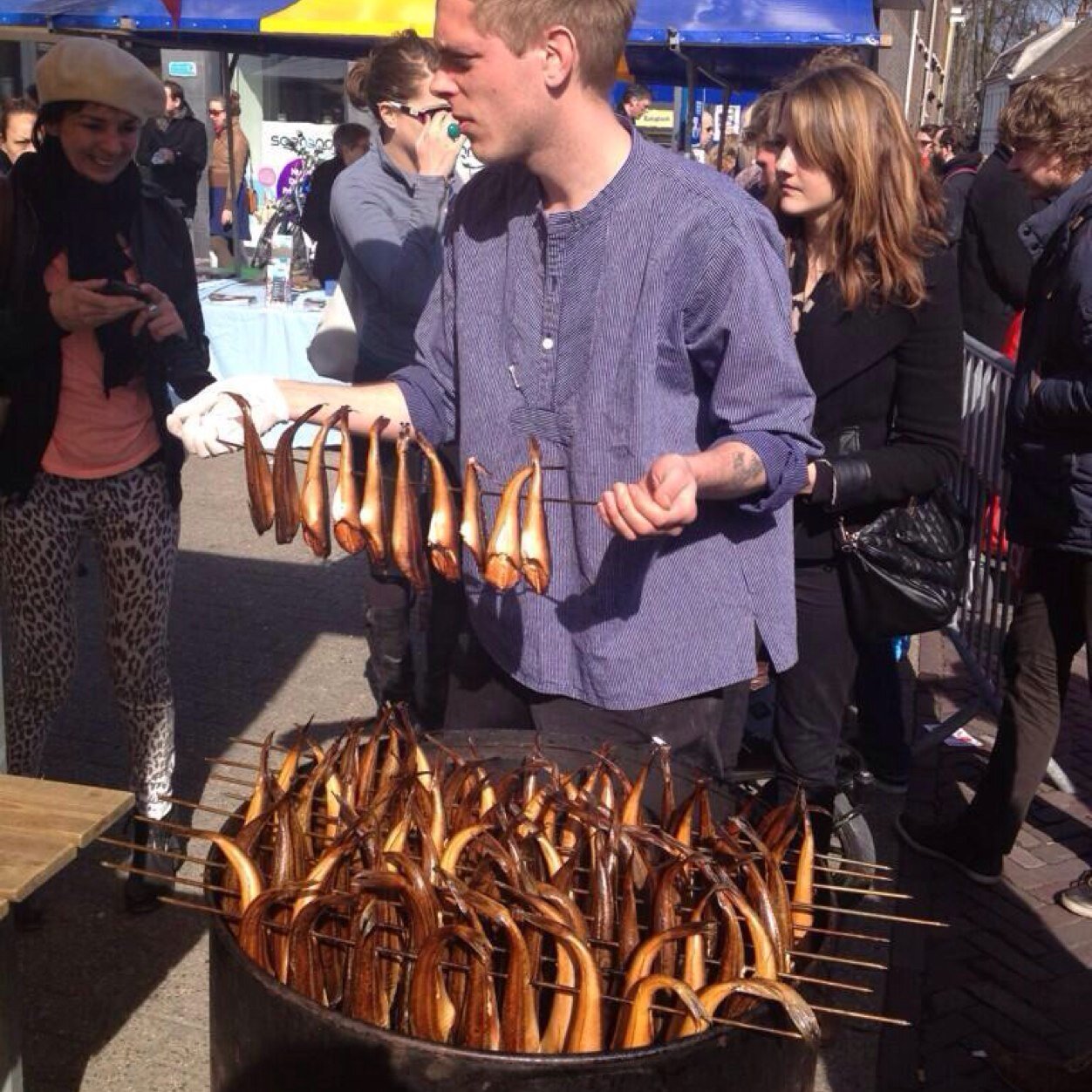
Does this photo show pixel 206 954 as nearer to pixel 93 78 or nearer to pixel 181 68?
pixel 93 78

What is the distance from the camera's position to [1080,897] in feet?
→ 13.4

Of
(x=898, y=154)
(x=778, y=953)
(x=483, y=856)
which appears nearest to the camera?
(x=778, y=953)

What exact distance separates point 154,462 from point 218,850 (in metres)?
1.62

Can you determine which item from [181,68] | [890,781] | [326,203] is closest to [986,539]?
[890,781]

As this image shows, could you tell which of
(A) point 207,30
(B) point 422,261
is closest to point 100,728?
(B) point 422,261

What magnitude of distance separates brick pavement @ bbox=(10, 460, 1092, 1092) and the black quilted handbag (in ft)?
3.18

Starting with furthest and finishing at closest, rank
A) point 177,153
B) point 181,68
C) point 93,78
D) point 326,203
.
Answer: point 181,68 → point 177,153 → point 326,203 → point 93,78

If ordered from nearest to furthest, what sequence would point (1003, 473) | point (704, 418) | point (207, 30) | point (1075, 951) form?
point (704, 418), point (1075, 951), point (1003, 473), point (207, 30)

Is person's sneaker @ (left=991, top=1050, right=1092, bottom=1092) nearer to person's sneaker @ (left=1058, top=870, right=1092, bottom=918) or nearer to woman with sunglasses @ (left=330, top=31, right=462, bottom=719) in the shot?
person's sneaker @ (left=1058, top=870, right=1092, bottom=918)

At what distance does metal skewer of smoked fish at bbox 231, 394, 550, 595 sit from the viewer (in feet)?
7.46

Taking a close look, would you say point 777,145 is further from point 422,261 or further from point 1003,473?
point 1003,473

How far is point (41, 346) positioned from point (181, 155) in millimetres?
11271

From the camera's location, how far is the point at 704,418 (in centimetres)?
244

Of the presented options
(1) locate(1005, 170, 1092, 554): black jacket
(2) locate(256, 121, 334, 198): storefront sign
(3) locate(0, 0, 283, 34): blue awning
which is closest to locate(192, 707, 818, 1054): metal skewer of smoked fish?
(1) locate(1005, 170, 1092, 554): black jacket
